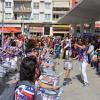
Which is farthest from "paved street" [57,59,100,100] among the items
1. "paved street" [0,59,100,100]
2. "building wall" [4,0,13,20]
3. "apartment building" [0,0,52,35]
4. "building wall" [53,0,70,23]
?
"building wall" [53,0,70,23]

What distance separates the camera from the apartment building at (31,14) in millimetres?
82750

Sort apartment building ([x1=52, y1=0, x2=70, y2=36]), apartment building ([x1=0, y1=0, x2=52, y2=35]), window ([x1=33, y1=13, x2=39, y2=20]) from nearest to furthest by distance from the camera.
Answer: apartment building ([x1=0, y1=0, x2=52, y2=35]), window ([x1=33, y1=13, x2=39, y2=20]), apartment building ([x1=52, y1=0, x2=70, y2=36])

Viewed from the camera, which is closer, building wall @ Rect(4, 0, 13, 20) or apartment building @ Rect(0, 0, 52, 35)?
apartment building @ Rect(0, 0, 52, 35)

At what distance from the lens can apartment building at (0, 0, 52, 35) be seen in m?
82.8

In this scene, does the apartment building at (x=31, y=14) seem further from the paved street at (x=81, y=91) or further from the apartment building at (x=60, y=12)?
the paved street at (x=81, y=91)

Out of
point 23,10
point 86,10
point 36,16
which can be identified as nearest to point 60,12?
point 36,16

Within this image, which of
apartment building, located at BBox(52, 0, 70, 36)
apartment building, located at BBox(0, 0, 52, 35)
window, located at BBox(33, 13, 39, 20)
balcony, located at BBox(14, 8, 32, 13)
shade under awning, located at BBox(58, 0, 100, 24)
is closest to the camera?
shade under awning, located at BBox(58, 0, 100, 24)

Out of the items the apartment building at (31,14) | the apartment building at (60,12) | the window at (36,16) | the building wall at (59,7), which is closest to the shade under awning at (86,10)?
the apartment building at (31,14)

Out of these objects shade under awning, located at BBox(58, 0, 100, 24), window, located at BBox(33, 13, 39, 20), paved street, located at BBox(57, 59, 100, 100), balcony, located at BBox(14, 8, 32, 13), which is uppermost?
balcony, located at BBox(14, 8, 32, 13)

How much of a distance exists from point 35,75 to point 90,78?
10.7m

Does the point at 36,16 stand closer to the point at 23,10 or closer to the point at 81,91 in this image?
the point at 23,10

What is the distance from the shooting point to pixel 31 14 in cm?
8431

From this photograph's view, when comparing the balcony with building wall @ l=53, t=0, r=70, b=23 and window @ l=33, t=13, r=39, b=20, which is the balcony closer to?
window @ l=33, t=13, r=39, b=20

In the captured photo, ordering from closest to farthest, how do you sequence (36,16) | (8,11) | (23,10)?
(23,10), (36,16), (8,11)
